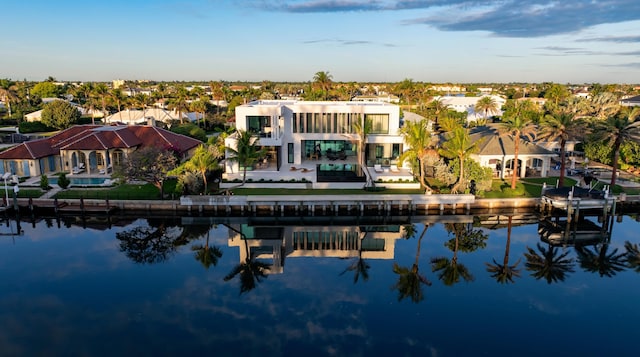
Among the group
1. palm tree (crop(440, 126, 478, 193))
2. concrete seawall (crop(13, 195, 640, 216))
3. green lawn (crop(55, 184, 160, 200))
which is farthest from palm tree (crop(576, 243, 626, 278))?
green lawn (crop(55, 184, 160, 200))

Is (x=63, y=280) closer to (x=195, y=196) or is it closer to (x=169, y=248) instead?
(x=169, y=248)

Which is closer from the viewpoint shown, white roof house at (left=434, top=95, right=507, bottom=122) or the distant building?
white roof house at (left=434, top=95, right=507, bottom=122)

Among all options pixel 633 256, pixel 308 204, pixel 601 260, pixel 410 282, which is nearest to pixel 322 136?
pixel 308 204

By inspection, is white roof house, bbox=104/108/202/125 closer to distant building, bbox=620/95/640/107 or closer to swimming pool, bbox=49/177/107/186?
swimming pool, bbox=49/177/107/186

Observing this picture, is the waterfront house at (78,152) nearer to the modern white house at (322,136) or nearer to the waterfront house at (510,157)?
the modern white house at (322,136)

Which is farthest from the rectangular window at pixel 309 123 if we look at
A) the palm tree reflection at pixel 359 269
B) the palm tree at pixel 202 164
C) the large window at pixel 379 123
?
the palm tree reflection at pixel 359 269
